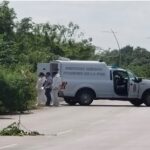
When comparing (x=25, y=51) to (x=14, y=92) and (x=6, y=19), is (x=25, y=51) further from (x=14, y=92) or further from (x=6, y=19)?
(x=14, y=92)

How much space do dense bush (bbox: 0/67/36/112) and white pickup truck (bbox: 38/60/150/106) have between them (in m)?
5.08

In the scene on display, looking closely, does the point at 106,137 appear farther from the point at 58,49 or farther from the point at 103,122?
the point at 58,49

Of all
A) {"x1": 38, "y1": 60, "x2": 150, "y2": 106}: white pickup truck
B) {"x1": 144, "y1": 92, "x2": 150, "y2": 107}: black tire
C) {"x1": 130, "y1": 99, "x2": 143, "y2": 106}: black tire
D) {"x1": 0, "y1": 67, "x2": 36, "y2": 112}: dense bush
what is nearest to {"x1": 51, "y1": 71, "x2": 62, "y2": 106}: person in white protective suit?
{"x1": 38, "y1": 60, "x2": 150, "y2": 106}: white pickup truck

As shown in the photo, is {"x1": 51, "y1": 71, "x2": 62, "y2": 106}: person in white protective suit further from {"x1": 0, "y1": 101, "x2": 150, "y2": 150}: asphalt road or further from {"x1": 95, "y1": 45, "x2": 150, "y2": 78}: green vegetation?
{"x1": 95, "y1": 45, "x2": 150, "y2": 78}: green vegetation

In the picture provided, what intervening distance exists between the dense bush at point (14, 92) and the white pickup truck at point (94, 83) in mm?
5080

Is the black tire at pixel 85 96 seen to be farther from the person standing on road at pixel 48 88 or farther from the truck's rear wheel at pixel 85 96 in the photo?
the person standing on road at pixel 48 88

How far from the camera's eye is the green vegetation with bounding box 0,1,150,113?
29.9 metres

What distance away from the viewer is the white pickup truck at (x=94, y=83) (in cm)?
3678

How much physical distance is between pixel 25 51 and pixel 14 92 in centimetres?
2988

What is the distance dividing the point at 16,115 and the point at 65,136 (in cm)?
980

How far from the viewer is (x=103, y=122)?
24.3 m

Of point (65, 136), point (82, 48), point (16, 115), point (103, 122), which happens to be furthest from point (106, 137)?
point (82, 48)

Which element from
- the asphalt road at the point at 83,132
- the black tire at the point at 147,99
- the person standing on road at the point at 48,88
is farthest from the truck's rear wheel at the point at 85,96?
the asphalt road at the point at 83,132

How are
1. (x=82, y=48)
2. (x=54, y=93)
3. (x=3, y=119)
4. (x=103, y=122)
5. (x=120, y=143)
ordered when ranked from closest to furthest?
(x=120, y=143) → (x=103, y=122) → (x=3, y=119) → (x=54, y=93) → (x=82, y=48)
